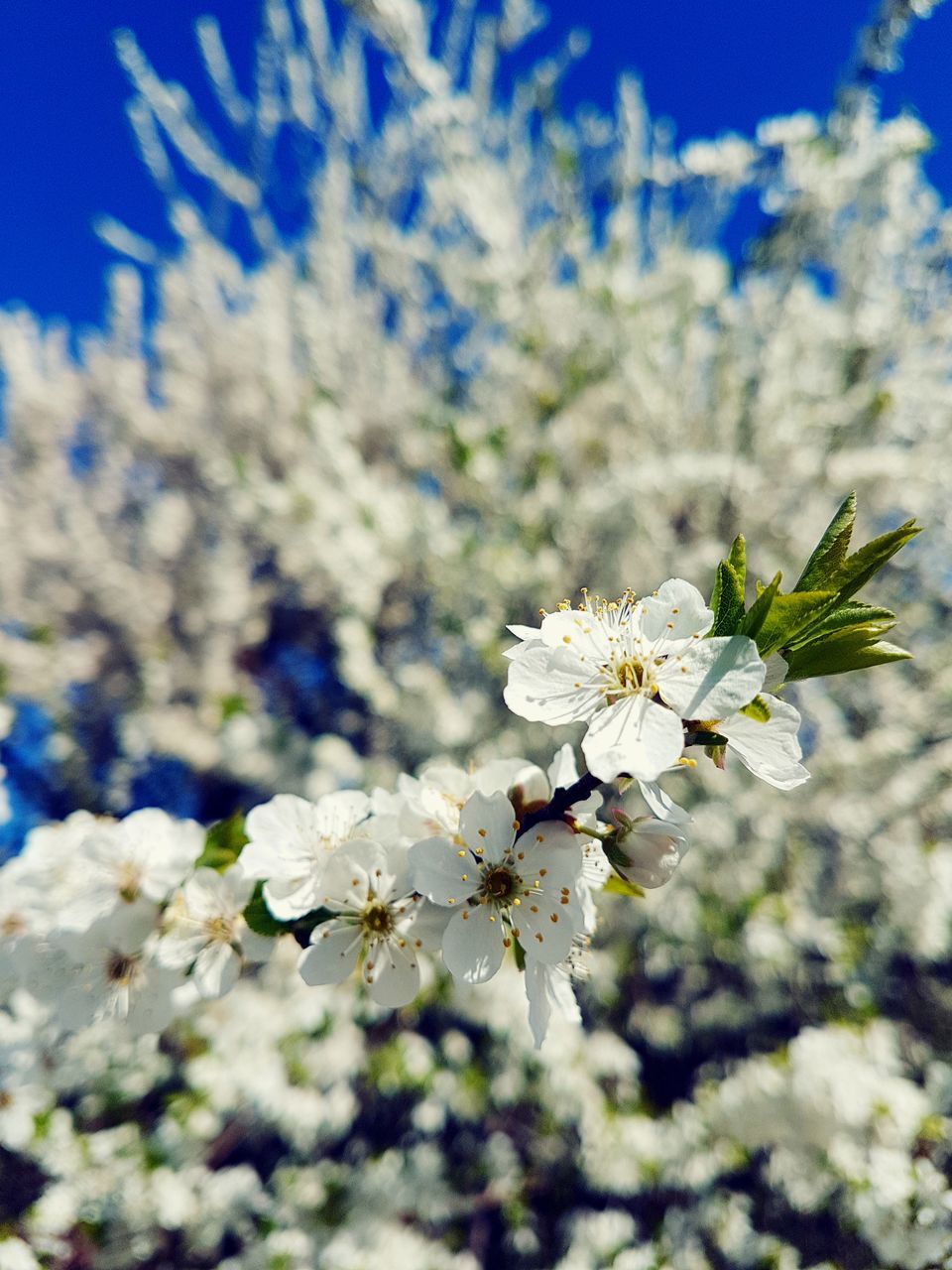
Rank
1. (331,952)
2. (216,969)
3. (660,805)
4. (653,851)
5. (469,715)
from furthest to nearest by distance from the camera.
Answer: (469,715)
(216,969)
(331,952)
(653,851)
(660,805)

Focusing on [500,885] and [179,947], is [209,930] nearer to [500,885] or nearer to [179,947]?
[179,947]

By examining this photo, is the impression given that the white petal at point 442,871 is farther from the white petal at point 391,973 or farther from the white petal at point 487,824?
the white petal at point 391,973

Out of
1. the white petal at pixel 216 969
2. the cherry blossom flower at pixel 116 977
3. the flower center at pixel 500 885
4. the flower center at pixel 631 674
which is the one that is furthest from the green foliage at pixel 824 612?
the cherry blossom flower at pixel 116 977

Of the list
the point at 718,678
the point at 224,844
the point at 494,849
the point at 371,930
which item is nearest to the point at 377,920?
the point at 371,930

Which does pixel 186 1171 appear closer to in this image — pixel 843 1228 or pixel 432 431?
pixel 843 1228

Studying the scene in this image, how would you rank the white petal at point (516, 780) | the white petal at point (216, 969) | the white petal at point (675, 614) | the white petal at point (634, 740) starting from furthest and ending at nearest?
the white petal at point (216, 969) < the white petal at point (516, 780) < the white petal at point (675, 614) < the white petal at point (634, 740)

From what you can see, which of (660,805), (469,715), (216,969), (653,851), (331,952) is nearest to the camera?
(660,805)
